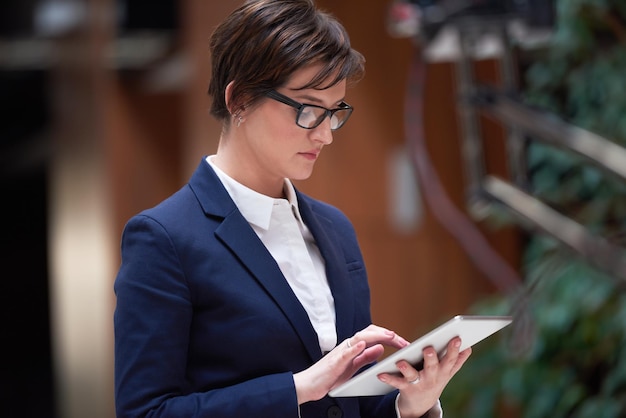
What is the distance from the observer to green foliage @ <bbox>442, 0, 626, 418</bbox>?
9.63 feet

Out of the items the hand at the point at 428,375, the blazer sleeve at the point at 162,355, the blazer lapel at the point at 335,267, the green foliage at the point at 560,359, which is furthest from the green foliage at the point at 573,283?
the blazer sleeve at the point at 162,355

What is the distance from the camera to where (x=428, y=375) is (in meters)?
1.23

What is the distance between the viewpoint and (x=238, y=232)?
4.22ft

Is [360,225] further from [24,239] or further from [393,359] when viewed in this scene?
[24,239]

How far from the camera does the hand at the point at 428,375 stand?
1205mm

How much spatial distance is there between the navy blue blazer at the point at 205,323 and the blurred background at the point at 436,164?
1.65 ft

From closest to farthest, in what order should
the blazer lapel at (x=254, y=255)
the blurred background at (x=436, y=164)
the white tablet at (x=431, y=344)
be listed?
the white tablet at (x=431, y=344) → the blazer lapel at (x=254, y=255) → the blurred background at (x=436, y=164)

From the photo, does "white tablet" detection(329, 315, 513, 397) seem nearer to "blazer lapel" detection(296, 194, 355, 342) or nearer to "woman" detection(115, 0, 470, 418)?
"woman" detection(115, 0, 470, 418)

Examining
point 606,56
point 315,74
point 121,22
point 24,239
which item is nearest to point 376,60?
point 606,56

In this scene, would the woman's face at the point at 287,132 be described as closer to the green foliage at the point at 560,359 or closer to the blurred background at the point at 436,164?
the blurred background at the point at 436,164

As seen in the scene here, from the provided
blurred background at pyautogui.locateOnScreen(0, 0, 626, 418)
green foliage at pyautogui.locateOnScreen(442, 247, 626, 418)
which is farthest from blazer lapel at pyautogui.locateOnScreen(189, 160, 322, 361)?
green foliage at pyautogui.locateOnScreen(442, 247, 626, 418)

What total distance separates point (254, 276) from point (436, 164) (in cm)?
300

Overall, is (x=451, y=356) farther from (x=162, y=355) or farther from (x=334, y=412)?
(x=162, y=355)

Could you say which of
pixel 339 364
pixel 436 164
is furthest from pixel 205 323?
pixel 436 164
